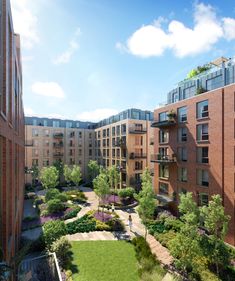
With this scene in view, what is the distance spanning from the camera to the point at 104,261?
1670 cm

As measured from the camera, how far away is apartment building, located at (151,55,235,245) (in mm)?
20250

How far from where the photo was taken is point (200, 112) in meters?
23.7

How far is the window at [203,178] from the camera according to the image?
22825mm

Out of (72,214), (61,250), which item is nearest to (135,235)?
(61,250)

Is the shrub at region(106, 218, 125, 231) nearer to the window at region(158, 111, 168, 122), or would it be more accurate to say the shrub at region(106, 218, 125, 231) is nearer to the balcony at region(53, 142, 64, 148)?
the window at region(158, 111, 168, 122)

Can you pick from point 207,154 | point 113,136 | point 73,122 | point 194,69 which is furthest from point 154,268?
point 73,122

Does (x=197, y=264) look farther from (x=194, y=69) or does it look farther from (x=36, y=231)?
(x=194, y=69)

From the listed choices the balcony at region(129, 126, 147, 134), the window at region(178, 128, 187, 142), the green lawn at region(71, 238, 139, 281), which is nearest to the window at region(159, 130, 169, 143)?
the window at region(178, 128, 187, 142)

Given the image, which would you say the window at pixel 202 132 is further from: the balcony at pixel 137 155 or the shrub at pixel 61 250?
the shrub at pixel 61 250

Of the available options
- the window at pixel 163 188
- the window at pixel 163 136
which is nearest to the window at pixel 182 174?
the window at pixel 163 188

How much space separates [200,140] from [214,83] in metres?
7.00

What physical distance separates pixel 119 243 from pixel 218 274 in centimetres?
897

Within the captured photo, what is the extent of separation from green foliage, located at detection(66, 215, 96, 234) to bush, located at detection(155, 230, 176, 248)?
297 inches

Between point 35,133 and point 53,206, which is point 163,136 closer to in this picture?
point 53,206
